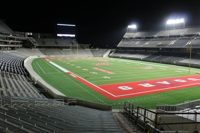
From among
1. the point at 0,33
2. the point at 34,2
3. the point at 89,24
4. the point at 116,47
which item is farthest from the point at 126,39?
the point at 0,33

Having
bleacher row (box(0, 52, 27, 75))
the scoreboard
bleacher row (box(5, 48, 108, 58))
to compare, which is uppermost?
the scoreboard

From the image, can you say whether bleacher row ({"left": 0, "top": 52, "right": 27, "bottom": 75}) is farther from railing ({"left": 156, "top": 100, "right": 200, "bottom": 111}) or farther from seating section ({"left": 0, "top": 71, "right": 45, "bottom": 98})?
railing ({"left": 156, "top": 100, "right": 200, "bottom": 111})

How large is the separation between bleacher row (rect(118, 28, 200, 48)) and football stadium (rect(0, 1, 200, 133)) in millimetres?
285

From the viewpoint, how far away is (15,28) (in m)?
72.9

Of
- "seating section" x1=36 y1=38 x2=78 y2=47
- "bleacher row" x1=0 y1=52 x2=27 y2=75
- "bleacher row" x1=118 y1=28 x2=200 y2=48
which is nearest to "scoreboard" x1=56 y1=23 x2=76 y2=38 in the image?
"seating section" x1=36 y1=38 x2=78 y2=47

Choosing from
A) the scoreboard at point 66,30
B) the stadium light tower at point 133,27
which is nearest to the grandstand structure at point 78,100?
the stadium light tower at point 133,27

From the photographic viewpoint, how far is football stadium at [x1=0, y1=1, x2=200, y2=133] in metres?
7.73

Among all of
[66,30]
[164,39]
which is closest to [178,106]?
[164,39]

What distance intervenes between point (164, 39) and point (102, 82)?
4034cm

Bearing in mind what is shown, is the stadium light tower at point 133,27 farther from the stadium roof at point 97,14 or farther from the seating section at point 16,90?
the seating section at point 16,90

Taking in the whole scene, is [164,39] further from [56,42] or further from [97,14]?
[56,42]

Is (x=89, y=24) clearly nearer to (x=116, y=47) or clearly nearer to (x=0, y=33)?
(x=116, y=47)

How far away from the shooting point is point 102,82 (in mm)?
24953

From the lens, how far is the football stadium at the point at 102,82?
7.73 meters
